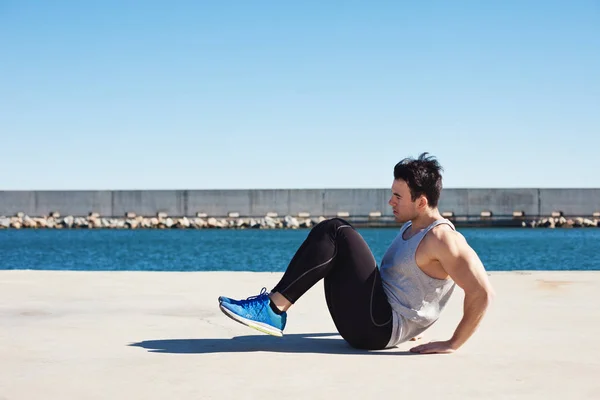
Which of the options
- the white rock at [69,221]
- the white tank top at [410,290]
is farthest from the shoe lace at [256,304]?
the white rock at [69,221]

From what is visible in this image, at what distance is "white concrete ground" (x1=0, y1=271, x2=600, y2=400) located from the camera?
3.38m

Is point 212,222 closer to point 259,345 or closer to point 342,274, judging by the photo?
point 259,345

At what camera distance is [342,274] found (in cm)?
399

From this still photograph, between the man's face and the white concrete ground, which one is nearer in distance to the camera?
the white concrete ground

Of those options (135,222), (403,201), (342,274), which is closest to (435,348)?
(342,274)

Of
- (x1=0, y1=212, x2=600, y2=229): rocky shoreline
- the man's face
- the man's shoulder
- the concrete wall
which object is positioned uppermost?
the man's face

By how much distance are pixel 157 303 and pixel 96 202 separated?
176 feet

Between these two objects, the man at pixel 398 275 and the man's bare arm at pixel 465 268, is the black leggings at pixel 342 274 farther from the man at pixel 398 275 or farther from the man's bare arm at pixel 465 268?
the man's bare arm at pixel 465 268

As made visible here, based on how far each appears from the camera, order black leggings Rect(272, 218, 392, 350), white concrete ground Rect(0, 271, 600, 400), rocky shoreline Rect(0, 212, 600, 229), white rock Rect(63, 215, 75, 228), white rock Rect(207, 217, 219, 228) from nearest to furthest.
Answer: white concrete ground Rect(0, 271, 600, 400) → black leggings Rect(272, 218, 392, 350) → rocky shoreline Rect(0, 212, 600, 229) → white rock Rect(207, 217, 219, 228) → white rock Rect(63, 215, 75, 228)

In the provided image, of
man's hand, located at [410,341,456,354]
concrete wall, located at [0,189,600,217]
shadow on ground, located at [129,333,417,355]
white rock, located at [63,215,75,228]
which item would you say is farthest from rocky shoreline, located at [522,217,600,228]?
man's hand, located at [410,341,456,354]

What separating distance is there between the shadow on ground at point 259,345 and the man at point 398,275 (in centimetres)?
26

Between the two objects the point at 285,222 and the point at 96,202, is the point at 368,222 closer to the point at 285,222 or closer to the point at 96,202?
the point at 285,222

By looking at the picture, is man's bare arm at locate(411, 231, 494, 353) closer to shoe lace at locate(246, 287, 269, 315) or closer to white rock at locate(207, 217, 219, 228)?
shoe lace at locate(246, 287, 269, 315)

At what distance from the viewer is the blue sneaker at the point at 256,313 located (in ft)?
12.9
